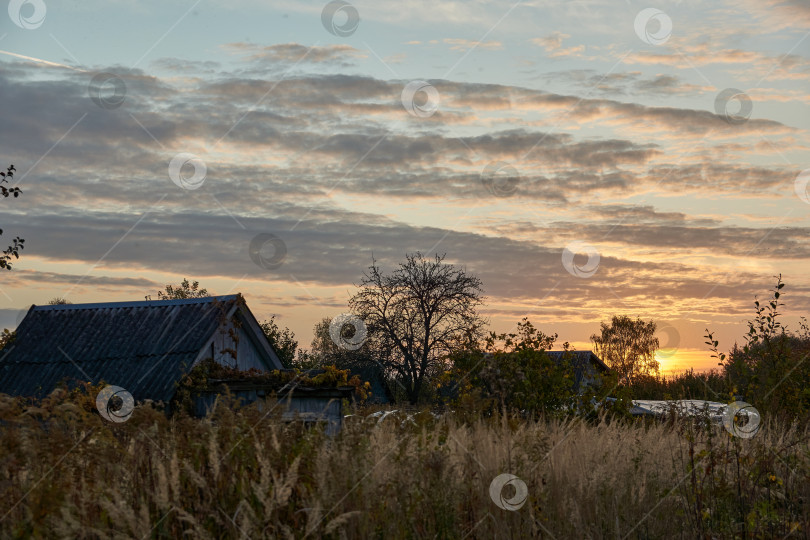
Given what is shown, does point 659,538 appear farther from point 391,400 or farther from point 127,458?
point 391,400

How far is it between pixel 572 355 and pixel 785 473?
7501 millimetres

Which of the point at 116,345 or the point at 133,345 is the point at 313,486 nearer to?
the point at 133,345

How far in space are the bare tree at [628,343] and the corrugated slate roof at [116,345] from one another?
43.9 m

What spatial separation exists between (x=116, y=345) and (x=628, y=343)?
47.1 meters

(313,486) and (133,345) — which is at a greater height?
(133,345)

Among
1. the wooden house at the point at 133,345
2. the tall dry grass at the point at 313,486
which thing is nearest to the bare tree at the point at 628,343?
the wooden house at the point at 133,345

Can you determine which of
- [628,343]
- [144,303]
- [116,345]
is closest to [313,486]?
[116,345]

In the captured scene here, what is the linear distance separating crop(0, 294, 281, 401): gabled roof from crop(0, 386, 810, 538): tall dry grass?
14.2 meters

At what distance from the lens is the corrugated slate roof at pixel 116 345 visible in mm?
20422

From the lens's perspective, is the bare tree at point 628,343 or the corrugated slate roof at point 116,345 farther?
the bare tree at point 628,343

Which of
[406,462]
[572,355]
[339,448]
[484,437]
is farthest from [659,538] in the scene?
[572,355]

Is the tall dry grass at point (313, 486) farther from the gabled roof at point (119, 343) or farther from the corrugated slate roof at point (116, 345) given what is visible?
the gabled roof at point (119, 343)

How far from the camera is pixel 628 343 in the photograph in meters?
61.3

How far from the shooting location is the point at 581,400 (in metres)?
14.1
